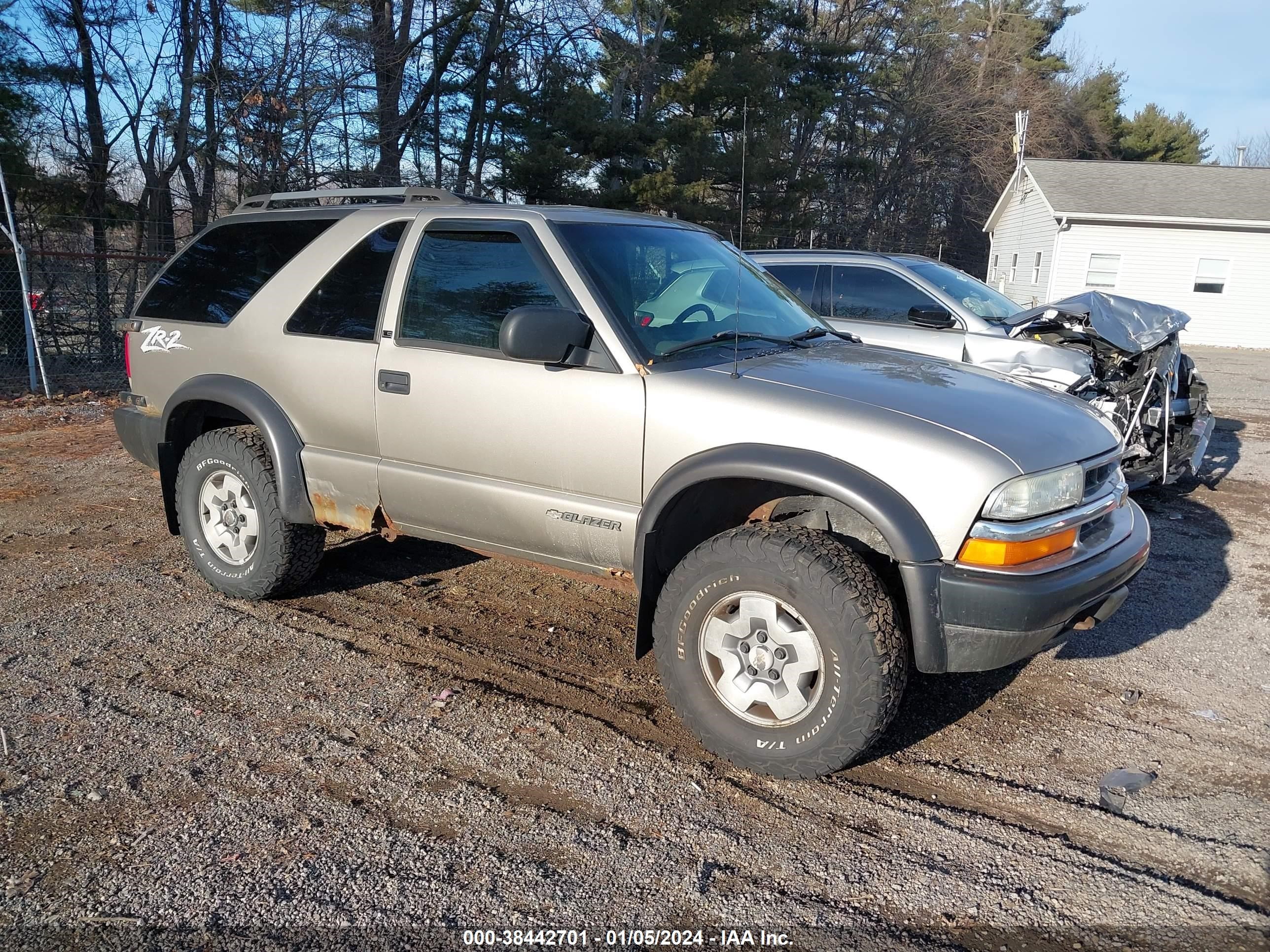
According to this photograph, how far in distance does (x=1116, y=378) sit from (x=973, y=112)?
1402 inches

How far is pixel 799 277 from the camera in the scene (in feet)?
27.0

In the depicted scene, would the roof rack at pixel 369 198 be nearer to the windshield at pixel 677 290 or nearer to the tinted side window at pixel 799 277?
the windshield at pixel 677 290

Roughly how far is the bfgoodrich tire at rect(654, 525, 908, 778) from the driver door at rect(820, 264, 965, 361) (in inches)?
182

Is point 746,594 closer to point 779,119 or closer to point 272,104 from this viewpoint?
point 272,104

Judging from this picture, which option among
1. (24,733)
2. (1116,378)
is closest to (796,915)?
(24,733)

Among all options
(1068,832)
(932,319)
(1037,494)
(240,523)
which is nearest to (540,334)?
(1037,494)

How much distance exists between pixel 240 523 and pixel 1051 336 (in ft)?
20.3

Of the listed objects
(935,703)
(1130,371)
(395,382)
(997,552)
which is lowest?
(935,703)

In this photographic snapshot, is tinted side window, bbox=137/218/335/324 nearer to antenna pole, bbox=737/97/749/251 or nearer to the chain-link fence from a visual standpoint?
antenna pole, bbox=737/97/749/251

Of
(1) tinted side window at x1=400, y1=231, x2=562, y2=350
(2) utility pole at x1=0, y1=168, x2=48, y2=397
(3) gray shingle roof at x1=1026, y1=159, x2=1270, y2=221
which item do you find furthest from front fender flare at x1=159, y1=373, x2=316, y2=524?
(3) gray shingle roof at x1=1026, y1=159, x2=1270, y2=221

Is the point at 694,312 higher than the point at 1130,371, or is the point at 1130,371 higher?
the point at 694,312

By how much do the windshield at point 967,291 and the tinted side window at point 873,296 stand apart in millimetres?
175

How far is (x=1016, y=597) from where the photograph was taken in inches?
114

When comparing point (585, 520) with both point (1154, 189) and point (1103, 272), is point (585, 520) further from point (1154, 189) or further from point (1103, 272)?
point (1154, 189)
